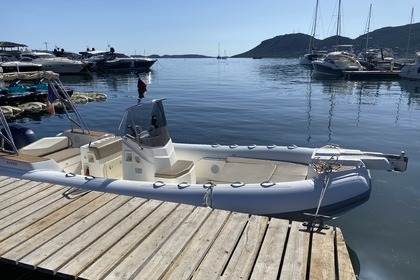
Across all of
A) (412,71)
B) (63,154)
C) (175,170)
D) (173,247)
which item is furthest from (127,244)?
(412,71)

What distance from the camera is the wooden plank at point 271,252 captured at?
292 cm

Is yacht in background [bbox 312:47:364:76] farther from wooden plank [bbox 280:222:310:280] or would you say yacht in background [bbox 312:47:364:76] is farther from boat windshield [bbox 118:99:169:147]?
wooden plank [bbox 280:222:310:280]

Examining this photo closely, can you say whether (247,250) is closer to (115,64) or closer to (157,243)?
(157,243)

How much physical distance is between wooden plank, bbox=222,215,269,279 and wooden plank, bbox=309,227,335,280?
52cm

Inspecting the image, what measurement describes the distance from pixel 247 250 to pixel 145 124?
137 inches

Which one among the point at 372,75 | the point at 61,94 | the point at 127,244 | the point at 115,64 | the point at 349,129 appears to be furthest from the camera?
the point at 115,64

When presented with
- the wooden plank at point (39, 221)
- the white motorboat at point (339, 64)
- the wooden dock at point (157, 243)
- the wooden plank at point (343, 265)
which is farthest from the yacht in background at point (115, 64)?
the wooden plank at point (343, 265)

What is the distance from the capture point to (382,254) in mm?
5633

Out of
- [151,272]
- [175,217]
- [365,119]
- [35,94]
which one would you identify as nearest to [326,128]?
[365,119]

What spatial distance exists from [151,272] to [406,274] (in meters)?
4.19

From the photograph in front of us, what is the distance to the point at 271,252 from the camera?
3225 mm

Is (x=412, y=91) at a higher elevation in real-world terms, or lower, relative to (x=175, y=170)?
lower

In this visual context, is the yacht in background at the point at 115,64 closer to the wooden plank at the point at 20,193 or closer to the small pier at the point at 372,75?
the small pier at the point at 372,75

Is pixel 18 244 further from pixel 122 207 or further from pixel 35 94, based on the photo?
pixel 35 94
